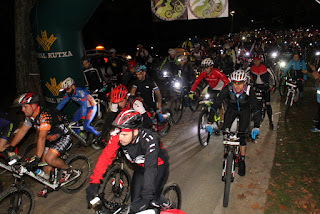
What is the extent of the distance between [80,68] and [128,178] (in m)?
6.29

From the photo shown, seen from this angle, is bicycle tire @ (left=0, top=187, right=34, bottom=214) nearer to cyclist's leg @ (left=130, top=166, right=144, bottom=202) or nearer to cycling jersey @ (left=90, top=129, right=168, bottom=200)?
cycling jersey @ (left=90, top=129, right=168, bottom=200)

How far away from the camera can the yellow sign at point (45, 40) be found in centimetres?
866

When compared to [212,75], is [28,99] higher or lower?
lower

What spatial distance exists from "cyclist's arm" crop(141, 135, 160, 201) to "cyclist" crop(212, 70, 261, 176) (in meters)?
2.75

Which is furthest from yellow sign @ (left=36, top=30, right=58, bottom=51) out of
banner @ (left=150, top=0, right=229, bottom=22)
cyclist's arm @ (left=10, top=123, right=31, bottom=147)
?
banner @ (left=150, top=0, right=229, bottom=22)

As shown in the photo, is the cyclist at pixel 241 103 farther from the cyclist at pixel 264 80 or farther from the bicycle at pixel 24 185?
the bicycle at pixel 24 185

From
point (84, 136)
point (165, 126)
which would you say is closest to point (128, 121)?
point (84, 136)

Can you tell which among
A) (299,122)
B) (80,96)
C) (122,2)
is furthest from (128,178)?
(122,2)

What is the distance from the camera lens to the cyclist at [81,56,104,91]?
922cm

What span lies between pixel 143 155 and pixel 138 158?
0.10 meters

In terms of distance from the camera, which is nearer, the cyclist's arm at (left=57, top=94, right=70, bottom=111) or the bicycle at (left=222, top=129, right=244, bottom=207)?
the bicycle at (left=222, top=129, right=244, bottom=207)

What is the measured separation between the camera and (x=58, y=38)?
8734 mm

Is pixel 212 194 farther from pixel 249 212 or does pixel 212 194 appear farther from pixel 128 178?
pixel 128 178

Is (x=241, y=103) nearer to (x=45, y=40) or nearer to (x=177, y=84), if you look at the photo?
(x=177, y=84)
